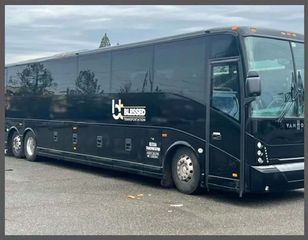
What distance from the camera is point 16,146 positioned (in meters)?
17.2

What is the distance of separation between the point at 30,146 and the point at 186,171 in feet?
25.6

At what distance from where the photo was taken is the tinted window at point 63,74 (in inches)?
Result: 563

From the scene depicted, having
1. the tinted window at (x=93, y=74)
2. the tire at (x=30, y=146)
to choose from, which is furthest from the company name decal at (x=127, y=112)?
the tire at (x=30, y=146)

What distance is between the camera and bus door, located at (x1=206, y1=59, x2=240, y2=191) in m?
9.09

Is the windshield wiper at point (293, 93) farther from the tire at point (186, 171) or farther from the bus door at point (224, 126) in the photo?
the tire at point (186, 171)

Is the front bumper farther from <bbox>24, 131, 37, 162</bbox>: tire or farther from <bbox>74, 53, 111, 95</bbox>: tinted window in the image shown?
<bbox>24, 131, 37, 162</bbox>: tire

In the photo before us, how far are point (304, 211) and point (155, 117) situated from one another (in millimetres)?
3654

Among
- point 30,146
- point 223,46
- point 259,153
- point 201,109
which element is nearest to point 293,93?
point 259,153

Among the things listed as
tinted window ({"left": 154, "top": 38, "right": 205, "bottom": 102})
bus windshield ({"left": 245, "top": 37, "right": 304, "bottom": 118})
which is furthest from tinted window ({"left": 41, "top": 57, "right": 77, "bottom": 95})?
bus windshield ({"left": 245, "top": 37, "right": 304, "bottom": 118})

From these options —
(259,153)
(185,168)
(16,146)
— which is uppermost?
(259,153)

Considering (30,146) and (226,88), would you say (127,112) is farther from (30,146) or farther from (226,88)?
(30,146)

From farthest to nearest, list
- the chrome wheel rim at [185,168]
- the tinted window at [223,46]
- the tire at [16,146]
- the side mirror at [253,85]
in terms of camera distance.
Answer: the tire at [16,146], the chrome wheel rim at [185,168], the tinted window at [223,46], the side mirror at [253,85]

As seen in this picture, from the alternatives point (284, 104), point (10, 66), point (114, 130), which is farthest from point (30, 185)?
point (10, 66)

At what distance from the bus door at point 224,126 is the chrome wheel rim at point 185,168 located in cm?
53
